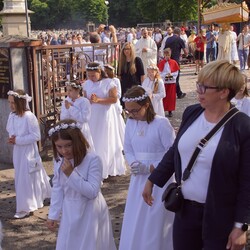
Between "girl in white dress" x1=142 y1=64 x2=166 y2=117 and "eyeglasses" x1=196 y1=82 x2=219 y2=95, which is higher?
"eyeglasses" x1=196 y1=82 x2=219 y2=95

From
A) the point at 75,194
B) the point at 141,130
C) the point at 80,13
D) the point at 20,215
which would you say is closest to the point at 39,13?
the point at 80,13

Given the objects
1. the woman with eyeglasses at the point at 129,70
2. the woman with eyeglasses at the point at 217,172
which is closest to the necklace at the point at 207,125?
the woman with eyeglasses at the point at 217,172

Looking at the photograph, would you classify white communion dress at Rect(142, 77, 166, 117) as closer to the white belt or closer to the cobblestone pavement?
the cobblestone pavement

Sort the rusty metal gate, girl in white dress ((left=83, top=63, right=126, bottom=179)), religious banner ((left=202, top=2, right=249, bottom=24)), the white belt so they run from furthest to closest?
religious banner ((left=202, top=2, right=249, bottom=24)) → the rusty metal gate → girl in white dress ((left=83, top=63, right=126, bottom=179)) → the white belt

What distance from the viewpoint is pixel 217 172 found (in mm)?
2686

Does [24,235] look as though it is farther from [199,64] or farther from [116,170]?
[199,64]

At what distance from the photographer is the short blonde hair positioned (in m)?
2.75

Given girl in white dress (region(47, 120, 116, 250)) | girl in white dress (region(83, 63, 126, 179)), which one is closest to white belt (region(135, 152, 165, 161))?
girl in white dress (region(47, 120, 116, 250))

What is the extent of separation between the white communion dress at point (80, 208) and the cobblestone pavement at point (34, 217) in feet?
4.08

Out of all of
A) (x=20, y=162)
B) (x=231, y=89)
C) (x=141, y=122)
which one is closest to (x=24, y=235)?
(x=20, y=162)

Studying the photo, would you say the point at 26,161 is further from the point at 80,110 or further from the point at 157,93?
the point at 157,93

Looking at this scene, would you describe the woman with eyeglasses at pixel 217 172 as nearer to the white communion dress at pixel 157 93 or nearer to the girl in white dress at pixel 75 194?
the girl in white dress at pixel 75 194

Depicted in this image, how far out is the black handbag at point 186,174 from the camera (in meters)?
2.76

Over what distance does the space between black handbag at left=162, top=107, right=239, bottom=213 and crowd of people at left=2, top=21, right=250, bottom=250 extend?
0.03m
